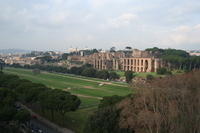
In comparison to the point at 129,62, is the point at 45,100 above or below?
below

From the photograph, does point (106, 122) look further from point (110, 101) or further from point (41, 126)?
point (41, 126)

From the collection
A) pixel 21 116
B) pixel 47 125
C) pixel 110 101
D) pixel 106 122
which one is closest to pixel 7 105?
pixel 21 116

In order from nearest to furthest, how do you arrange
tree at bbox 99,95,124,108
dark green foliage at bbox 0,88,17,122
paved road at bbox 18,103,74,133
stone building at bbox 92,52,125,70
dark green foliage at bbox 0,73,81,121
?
dark green foliage at bbox 0,88,17,122 → dark green foliage at bbox 0,73,81,121 → tree at bbox 99,95,124,108 → paved road at bbox 18,103,74,133 → stone building at bbox 92,52,125,70

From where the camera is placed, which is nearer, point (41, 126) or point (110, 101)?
point (110, 101)

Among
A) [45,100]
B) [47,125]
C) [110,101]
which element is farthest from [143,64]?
[45,100]

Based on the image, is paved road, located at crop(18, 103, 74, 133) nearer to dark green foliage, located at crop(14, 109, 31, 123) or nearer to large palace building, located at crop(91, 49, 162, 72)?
dark green foliage, located at crop(14, 109, 31, 123)

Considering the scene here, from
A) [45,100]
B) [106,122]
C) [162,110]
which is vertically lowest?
[106,122]

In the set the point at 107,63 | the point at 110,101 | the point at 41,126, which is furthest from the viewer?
the point at 107,63

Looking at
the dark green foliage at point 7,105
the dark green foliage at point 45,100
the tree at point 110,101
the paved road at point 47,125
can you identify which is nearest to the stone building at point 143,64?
the dark green foliage at point 45,100

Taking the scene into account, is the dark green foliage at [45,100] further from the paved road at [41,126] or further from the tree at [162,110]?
the tree at [162,110]

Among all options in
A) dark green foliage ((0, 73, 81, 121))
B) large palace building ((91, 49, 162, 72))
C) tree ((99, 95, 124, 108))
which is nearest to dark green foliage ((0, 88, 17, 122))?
dark green foliage ((0, 73, 81, 121))

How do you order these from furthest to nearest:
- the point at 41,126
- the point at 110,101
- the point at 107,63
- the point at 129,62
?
the point at 107,63 → the point at 129,62 → the point at 41,126 → the point at 110,101
